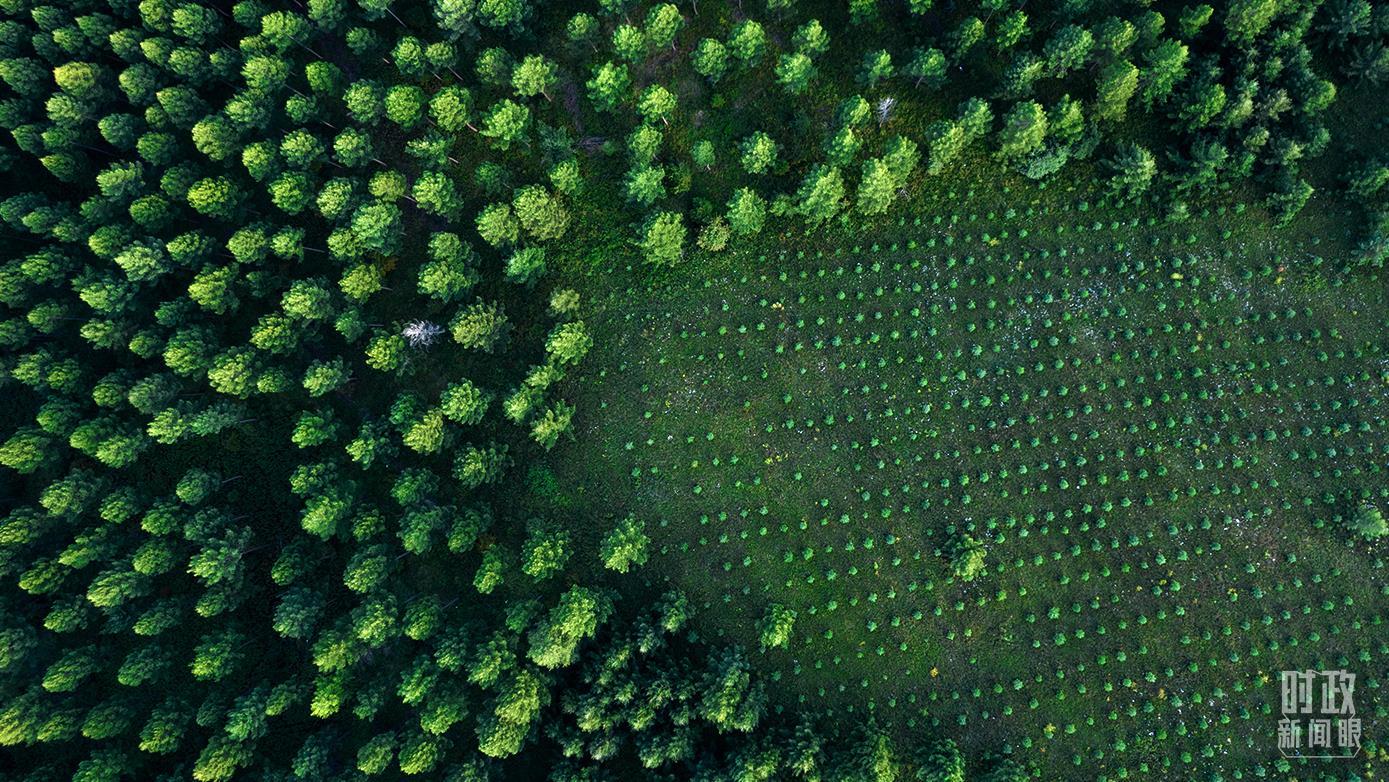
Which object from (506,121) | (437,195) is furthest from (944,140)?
(437,195)

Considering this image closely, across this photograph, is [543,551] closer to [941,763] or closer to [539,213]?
[539,213]

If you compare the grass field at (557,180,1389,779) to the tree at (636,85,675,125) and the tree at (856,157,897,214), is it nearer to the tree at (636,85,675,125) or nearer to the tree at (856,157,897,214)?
the tree at (856,157,897,214)

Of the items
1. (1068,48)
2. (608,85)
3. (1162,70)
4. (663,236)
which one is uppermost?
(608,85)

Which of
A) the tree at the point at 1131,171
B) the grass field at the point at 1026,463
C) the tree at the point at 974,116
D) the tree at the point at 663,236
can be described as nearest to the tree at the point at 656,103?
the tree at the point at 663,236

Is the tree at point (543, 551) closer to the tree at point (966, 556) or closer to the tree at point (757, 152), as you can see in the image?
the tree at point (966, 556)

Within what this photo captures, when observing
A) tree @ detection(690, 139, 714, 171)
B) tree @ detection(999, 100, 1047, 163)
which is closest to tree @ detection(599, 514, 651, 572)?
tree @ detection(690, 139, 714, 171)

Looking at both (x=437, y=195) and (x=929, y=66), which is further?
(x=437, y=195)
